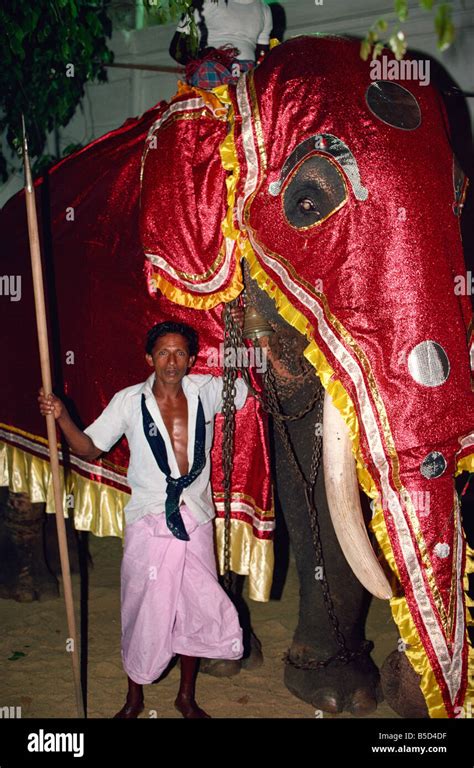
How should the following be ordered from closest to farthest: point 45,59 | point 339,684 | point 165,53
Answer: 1. point 339,684
2. point 45,59
3. point 165,53

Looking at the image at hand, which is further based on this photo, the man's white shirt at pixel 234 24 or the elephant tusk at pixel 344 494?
the man's white shirt at pixel 234 24

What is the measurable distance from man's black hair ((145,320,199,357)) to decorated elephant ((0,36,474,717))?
0.35 feet

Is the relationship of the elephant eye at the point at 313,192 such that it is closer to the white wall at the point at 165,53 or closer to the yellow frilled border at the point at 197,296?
the yellow frilled border at the point at 197,296

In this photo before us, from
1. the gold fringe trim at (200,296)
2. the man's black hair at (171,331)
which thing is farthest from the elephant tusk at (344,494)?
the man's black hair at (171,331)

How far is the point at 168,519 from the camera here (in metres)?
3.31

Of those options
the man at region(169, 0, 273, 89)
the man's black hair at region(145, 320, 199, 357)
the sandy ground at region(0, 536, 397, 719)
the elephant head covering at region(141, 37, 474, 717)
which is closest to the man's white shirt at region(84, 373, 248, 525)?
the man's black hair at region(145, 320, 199, 357)

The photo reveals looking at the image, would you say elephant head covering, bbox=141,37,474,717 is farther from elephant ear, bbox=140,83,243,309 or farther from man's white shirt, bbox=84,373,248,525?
man's white shirt, bbox=84,373,248,525

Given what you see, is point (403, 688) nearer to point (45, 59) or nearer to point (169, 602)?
point (169, 602)

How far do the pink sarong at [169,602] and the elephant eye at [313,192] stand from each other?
4.12 ft

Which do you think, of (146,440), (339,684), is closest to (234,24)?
(146,440)

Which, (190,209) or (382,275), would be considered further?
(190,209)

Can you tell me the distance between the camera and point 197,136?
131 inches

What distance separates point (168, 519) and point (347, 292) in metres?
1.17

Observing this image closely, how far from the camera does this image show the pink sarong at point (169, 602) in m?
3.32
